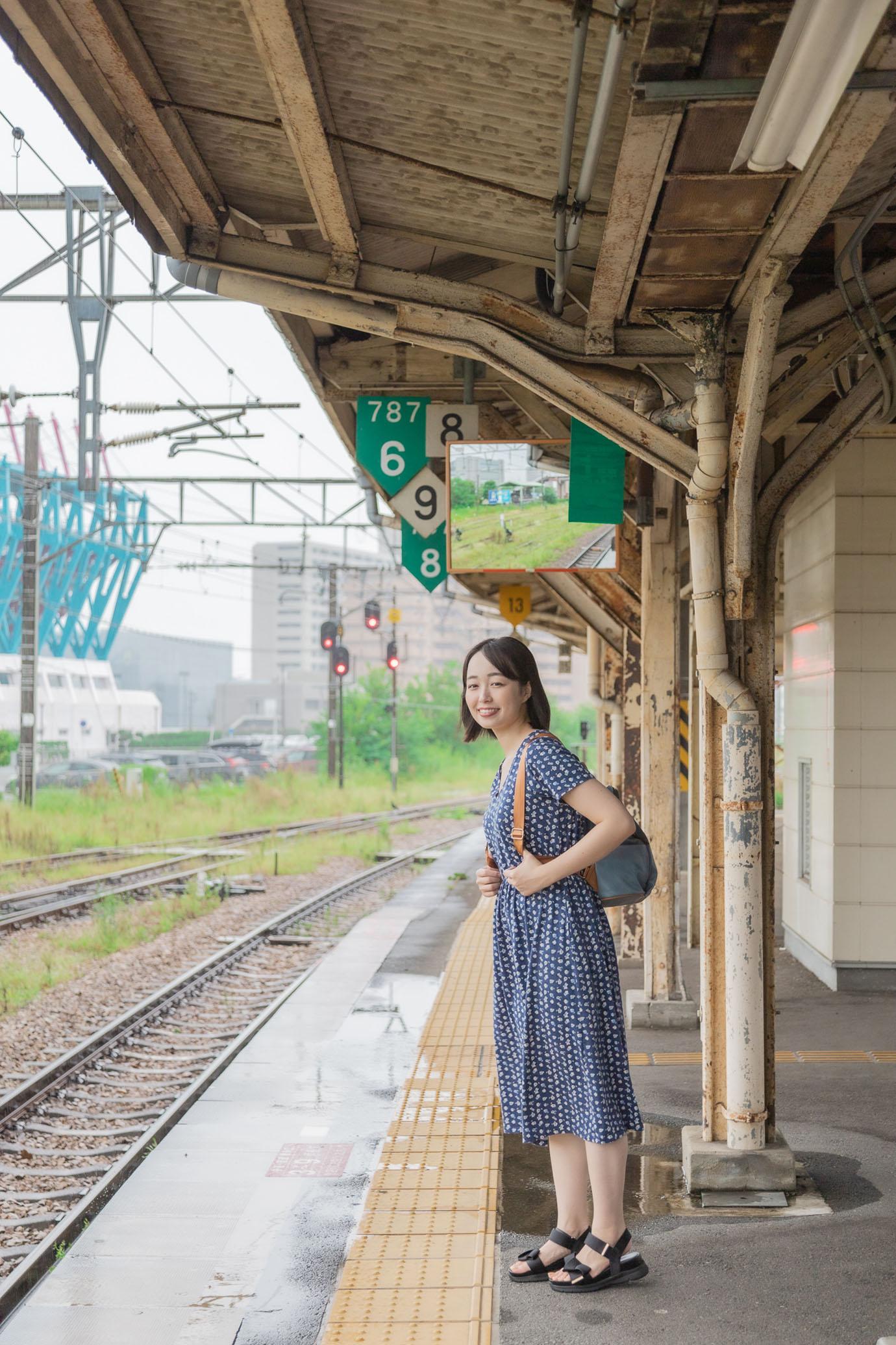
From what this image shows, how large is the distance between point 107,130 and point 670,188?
1.63m

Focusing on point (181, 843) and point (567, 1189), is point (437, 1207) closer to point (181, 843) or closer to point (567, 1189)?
point (567, 1189)

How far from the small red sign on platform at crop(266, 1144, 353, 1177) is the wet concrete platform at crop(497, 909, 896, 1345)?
27.2 inches

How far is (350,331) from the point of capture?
7.15 metres

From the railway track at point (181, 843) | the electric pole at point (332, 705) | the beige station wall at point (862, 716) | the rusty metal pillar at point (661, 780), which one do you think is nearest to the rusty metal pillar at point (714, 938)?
the rusty metal pillar at point (661, 780)

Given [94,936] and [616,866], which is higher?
[616,866]

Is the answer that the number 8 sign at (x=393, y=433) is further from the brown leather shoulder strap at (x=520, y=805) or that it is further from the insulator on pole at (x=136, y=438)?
the insulator on pole at (x=136, y=438)

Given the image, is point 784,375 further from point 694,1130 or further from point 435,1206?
point 435,1206

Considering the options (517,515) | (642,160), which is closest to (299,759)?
(517,515)

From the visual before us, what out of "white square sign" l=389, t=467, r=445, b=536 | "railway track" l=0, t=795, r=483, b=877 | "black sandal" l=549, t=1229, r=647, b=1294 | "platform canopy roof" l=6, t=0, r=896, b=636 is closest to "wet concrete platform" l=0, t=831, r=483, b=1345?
"black sandal" l=549, t=1229, r=647, b=1294

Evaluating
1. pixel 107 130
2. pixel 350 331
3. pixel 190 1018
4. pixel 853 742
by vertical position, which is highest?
pixel 350 331

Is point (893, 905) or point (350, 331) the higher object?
point (350, 331)

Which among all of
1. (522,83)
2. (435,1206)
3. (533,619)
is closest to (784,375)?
(522,83)

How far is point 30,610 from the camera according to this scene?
22.2m

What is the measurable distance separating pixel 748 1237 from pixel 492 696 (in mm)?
1946
